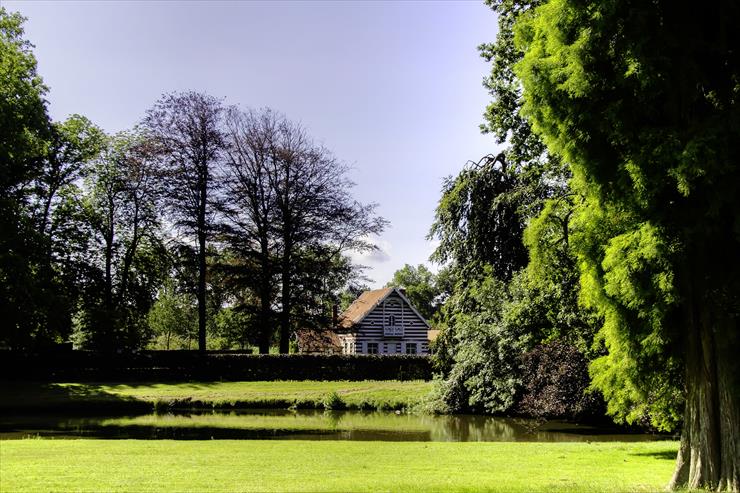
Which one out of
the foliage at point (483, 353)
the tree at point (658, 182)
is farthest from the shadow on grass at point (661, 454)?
the foliage at point (483, 353)

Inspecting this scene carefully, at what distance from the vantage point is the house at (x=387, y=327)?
2339 inches

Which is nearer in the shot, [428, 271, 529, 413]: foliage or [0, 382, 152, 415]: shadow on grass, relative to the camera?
[428, 271, 529, 413]: foliage

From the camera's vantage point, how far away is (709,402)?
9773mm

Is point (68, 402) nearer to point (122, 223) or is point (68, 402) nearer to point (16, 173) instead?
point (16, 173)

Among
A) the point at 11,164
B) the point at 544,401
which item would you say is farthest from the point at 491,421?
the point at 11,164

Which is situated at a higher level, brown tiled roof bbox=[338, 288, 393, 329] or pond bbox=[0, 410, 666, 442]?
brown tiled roof bbox=[338, 288, 393, 329]

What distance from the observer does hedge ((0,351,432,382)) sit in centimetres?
3659

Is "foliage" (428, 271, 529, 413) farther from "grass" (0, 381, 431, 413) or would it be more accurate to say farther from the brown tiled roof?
the brown tiled roof

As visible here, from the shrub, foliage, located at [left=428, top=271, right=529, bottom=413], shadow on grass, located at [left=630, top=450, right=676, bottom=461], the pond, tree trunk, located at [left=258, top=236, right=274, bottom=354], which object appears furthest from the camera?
tree trunk, located at [left=258, top=236, right=274, bottom=354]

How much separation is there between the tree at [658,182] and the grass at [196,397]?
19.4 meters

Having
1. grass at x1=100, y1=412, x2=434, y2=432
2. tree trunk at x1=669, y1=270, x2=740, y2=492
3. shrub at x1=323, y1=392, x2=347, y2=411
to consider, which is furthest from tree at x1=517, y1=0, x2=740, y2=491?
shrub at x1=323, y1=392, x2=347, y2=411

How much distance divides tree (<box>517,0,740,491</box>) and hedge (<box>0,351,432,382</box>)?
30252mm

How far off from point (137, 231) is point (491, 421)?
29261 mm

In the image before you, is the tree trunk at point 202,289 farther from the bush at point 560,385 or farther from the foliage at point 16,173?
the bush at point 560,385
